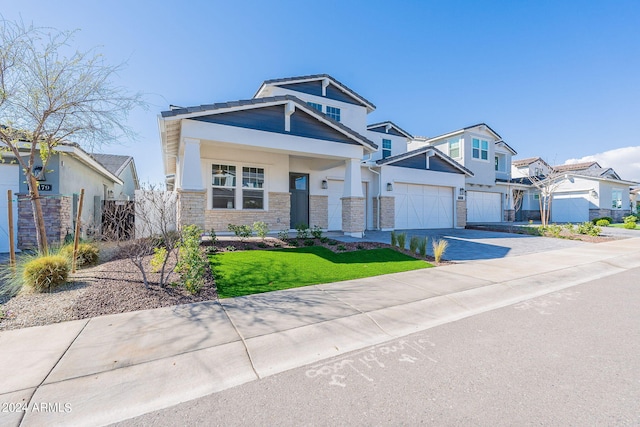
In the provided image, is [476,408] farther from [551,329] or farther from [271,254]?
[271,254]

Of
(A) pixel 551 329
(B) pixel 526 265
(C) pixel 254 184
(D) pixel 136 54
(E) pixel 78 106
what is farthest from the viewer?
(C) pixel 254 184

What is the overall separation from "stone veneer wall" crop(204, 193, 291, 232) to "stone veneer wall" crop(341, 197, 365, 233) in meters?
2.82

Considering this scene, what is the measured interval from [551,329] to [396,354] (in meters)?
2.44

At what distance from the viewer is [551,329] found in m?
3.93

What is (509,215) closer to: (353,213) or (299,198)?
(353,213)

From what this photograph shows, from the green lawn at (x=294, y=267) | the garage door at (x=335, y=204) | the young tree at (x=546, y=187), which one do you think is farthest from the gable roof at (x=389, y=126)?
the green lawn at (x=294, y=267)

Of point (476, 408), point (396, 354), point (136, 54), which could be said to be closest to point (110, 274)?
point (136, 54)

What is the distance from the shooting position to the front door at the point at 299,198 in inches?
549

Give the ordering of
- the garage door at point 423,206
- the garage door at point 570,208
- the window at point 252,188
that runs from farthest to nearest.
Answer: the garage door at point 570,208, the garage door at point 423,206, the window at point 252,188

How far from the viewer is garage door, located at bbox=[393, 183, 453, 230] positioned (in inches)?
660

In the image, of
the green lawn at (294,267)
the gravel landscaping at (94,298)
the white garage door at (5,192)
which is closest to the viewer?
the gravel landscaping at (94,298)

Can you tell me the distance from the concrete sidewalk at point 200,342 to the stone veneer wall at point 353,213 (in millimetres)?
5963

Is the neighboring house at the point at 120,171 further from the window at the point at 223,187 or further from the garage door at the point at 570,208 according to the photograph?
the garage door at the point at 570,208

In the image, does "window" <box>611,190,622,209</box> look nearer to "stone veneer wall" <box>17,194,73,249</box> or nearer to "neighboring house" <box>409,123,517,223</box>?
"neighboring house" <box>409,123,517,223</box>
